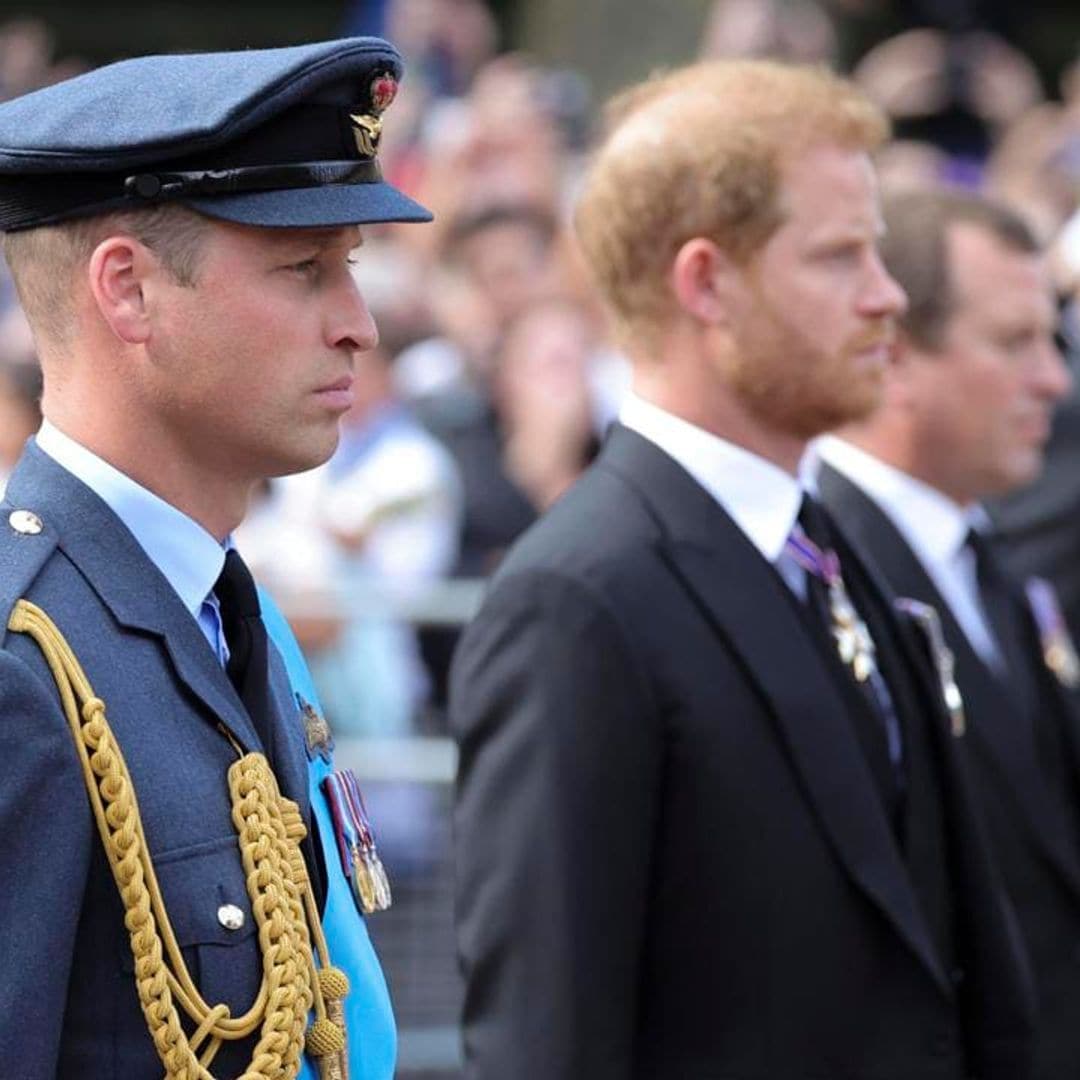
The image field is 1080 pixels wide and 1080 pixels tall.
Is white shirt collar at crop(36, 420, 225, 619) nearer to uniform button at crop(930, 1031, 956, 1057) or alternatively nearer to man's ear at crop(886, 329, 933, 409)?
uniform button at crop(930, 1031, 956, 1057)

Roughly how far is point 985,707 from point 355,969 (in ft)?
6.27

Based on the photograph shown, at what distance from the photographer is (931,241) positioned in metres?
4.70

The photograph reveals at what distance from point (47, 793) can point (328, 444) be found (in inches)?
18.8

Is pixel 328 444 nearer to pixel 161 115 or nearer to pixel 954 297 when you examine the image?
pixel 161 115

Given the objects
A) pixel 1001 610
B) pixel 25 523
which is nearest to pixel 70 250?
pixel 25 523

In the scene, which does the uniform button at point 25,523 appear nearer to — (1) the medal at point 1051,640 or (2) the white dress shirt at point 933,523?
(2) the white dress shirt at point 933,523

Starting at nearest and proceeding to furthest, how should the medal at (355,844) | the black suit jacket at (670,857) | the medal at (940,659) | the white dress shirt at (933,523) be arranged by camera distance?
the medal at (355,844) < the black suit jacket at (670,857) < the medal at (940,659) < the white dress shirt at (933,523)

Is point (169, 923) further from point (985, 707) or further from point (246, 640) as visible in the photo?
point (985, 707)

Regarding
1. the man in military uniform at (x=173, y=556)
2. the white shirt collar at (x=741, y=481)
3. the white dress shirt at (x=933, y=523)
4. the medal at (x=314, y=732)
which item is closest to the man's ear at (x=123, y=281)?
the man in military uniform at (x=173, y=556)

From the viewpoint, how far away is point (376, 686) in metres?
6.54

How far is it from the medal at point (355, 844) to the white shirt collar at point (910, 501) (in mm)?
1968

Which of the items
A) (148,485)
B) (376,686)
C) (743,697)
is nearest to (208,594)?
(148,485)

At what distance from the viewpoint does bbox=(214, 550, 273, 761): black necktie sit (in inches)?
97.3

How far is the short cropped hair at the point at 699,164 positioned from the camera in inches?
142
